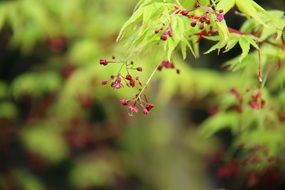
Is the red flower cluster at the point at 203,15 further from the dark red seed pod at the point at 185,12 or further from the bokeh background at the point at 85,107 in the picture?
the bokeh background at the point at 85,107

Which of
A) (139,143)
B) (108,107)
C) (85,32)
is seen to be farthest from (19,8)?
(139,143)

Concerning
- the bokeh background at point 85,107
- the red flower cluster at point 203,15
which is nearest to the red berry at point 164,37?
the red flower cluster at point 203,15

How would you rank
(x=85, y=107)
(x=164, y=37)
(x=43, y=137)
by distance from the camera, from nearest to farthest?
(x=164, y=37) < (x=85, y=107) < (x=43, y=137)

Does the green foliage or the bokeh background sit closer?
the bokeh background

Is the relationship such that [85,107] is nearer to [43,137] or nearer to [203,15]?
[43,137]

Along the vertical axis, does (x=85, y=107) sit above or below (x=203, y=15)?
below

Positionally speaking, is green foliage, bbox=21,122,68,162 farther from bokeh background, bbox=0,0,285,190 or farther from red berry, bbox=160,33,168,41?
→ red berry, bbox=160,33,168,41

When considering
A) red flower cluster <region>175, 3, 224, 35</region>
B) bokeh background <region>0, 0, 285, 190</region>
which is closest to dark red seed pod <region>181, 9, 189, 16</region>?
red flower cluster <region>175, 3, 224, 35</region>

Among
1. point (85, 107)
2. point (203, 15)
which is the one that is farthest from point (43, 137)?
point (203, 15)

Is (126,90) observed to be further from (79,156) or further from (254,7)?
(79,156)
